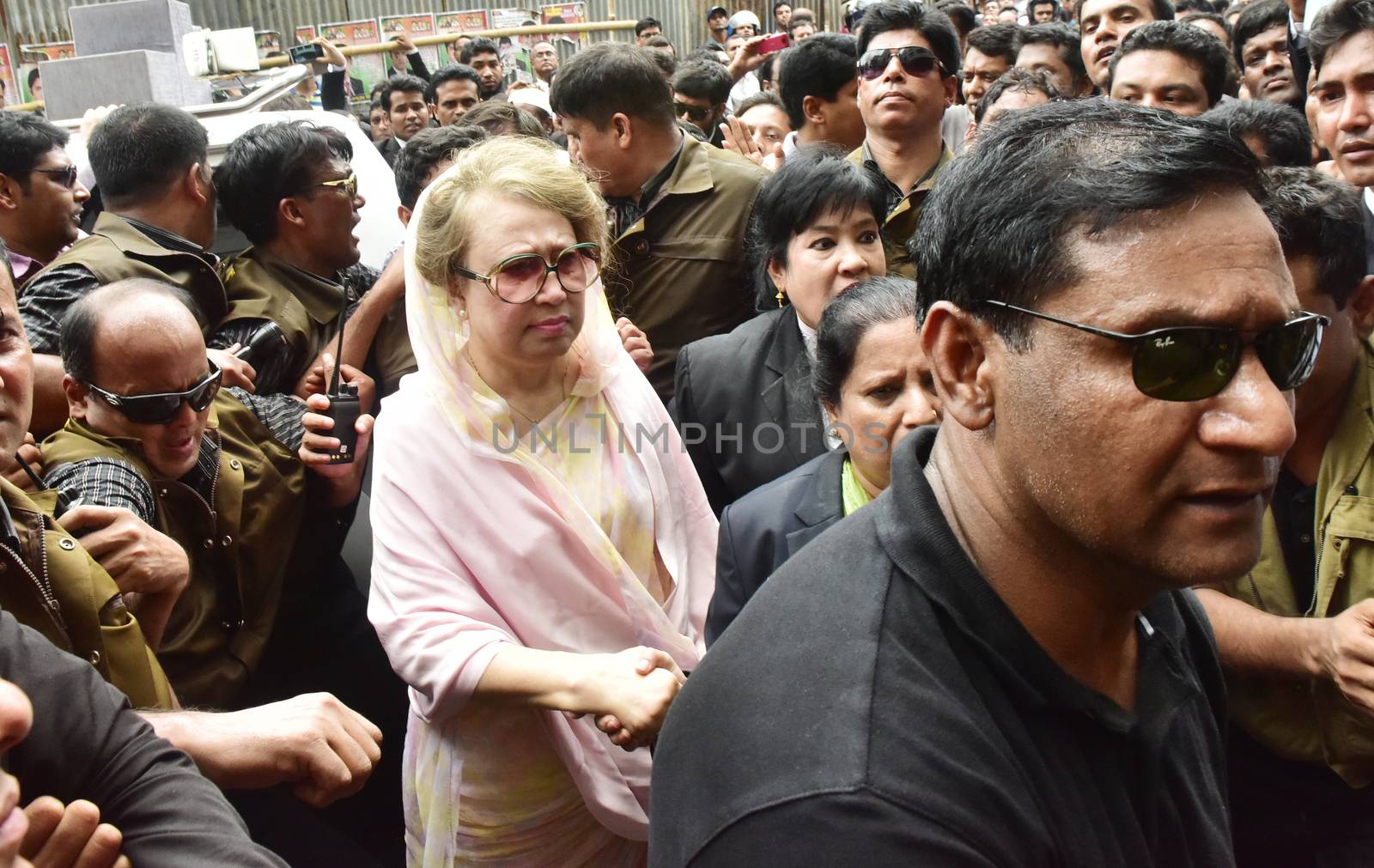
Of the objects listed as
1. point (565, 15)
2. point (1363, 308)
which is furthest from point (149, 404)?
point (565, 15)

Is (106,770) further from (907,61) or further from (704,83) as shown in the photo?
(704,83)

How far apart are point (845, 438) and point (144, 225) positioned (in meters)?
2.52

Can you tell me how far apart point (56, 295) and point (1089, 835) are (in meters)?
3.19

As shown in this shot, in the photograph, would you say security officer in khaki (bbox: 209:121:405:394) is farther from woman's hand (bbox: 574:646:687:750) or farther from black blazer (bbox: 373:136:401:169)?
black blazer (bbox: 373:136:401:169)

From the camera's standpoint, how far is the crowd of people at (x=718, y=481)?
113cm

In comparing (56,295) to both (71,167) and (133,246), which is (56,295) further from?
(71,167)

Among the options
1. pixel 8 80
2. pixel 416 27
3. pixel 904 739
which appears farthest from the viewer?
pixel 416 27

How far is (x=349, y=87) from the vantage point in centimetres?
982

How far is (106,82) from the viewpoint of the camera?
20.3 feet

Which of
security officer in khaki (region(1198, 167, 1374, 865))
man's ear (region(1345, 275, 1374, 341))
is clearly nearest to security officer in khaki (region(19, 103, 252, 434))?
security officer in khaki (region(1198, 167, 1374, 865))

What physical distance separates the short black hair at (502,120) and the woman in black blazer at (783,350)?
1.53m

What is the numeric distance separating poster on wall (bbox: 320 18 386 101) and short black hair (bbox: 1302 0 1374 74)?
8.31m

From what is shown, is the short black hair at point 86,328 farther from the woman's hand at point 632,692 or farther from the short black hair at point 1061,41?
the short black hair at point 1061,41

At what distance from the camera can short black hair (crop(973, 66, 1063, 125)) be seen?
4.16 metres
